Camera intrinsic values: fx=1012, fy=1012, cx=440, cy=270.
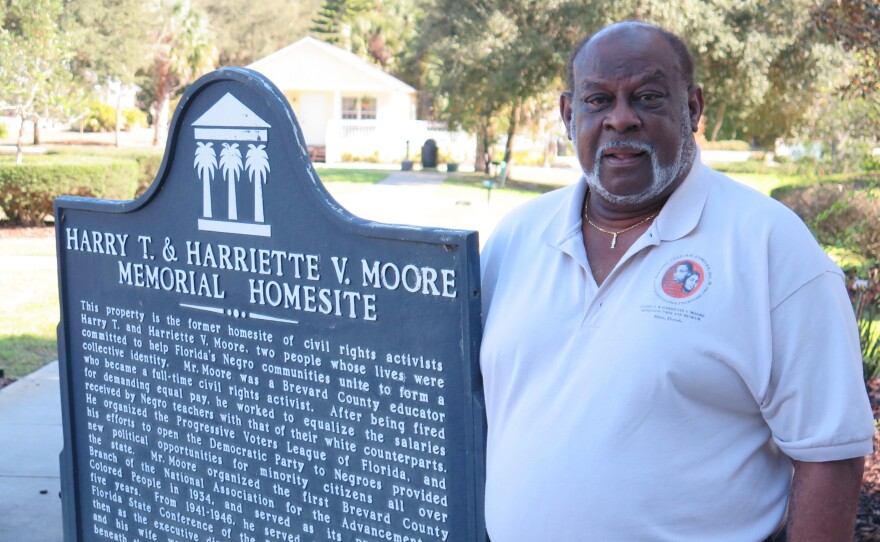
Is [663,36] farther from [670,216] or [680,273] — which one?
[680,273]

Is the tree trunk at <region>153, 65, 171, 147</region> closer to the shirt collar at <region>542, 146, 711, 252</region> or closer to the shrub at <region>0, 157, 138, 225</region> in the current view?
the shrub at <region>0, 157, 138, 225</region>

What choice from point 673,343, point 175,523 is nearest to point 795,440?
point 673,343

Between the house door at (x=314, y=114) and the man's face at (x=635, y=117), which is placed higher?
the house door at (x=314, y=114)

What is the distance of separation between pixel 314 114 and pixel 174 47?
10.0 metres

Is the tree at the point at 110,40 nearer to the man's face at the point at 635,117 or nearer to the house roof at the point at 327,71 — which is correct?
the house roof at the point at 327,71

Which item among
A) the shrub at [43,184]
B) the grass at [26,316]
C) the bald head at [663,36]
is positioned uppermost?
the bald head at [663,36]

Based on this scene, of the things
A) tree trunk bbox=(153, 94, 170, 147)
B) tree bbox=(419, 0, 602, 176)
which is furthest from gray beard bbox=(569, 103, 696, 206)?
tree trunk bbox=(153, 94, 170, 147)

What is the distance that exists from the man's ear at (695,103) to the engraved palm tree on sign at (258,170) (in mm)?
1220

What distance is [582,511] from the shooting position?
208 cm

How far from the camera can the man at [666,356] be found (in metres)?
1.94

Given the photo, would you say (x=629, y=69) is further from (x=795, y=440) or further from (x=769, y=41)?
(x=769, y=41)

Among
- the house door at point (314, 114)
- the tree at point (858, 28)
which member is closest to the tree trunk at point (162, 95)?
the house door at point (314, 114)

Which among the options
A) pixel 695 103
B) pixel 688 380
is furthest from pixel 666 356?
pixel 695 103

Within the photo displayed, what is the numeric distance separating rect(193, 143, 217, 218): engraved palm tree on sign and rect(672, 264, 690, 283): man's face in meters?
1.52
